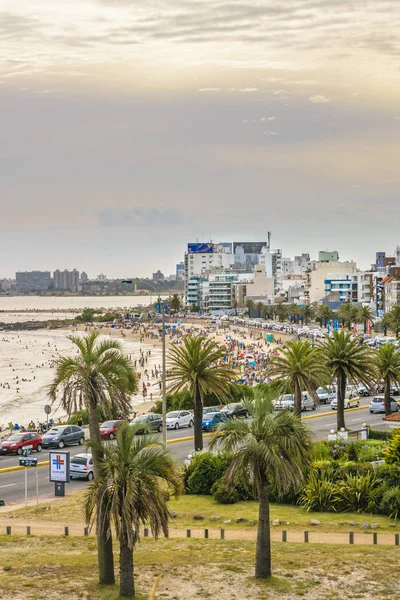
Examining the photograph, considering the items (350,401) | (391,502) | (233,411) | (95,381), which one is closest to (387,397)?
(233,411)

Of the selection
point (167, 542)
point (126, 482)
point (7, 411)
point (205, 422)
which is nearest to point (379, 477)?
point (167, 542)

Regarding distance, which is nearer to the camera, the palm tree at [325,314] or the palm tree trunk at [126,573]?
the palm tree trunk at [126,573]

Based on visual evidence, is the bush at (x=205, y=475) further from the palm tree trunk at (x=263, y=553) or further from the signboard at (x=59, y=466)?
the palm tree trunk at (x=263, y=553)

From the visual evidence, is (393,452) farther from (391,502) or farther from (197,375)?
(197,375)

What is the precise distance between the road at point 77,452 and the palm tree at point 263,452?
162 centimetres

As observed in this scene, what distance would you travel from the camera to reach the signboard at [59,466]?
99.2 ft

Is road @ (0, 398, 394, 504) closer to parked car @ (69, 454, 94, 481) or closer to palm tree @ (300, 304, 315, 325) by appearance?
parked car @ (69, 454, 94, 481)

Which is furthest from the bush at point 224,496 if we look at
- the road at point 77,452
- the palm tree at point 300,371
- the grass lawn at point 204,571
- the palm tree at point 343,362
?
the palm tree at point 343,362

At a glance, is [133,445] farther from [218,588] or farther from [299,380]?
[299,380]

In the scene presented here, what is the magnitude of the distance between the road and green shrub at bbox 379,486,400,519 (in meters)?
3.43

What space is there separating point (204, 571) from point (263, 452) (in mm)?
3485

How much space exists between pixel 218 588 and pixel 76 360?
779 cm

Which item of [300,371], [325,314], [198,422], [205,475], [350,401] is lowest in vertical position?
[205,475]

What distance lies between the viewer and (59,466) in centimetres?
3044
